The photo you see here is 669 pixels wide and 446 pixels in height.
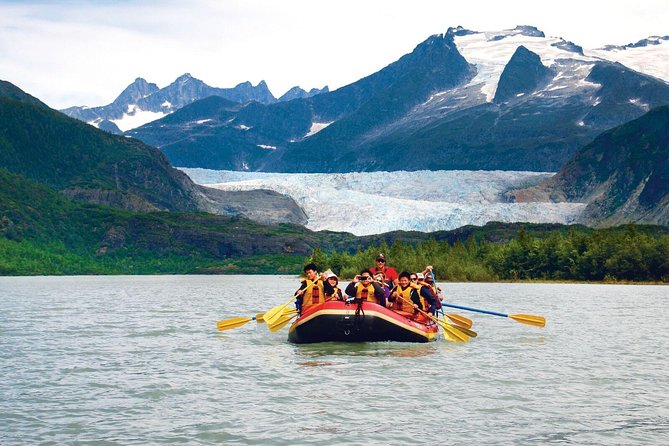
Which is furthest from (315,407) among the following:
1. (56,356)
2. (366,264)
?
(366,264)

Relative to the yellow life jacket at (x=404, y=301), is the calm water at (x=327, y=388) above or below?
below

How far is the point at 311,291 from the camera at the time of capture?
39969mm

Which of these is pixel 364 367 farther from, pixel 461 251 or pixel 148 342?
pixel 461 251

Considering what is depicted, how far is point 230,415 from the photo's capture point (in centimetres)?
2423

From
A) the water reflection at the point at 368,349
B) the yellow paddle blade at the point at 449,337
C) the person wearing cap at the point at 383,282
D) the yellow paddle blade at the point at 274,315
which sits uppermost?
the person wearing cap at the point at 383,282

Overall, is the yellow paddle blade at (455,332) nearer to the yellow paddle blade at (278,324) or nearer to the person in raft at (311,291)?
the person in raft at (311,291)

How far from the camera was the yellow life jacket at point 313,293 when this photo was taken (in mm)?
39469

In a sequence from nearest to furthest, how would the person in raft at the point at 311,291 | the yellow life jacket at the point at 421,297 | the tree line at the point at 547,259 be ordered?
the person in raft at the point at 311,291 → the yellow life jacket at the point at 421,297 → the tree line at the point at 547,259

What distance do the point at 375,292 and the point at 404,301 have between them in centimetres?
172

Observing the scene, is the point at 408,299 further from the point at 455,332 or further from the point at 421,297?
the point at 455,332

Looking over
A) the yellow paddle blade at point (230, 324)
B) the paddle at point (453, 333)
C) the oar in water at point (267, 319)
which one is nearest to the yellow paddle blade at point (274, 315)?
the oar in water at point (267, 319)

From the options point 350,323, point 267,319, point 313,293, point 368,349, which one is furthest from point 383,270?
point 350,323

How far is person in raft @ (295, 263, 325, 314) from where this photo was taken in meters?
39.5

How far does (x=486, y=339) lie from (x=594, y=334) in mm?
5947
